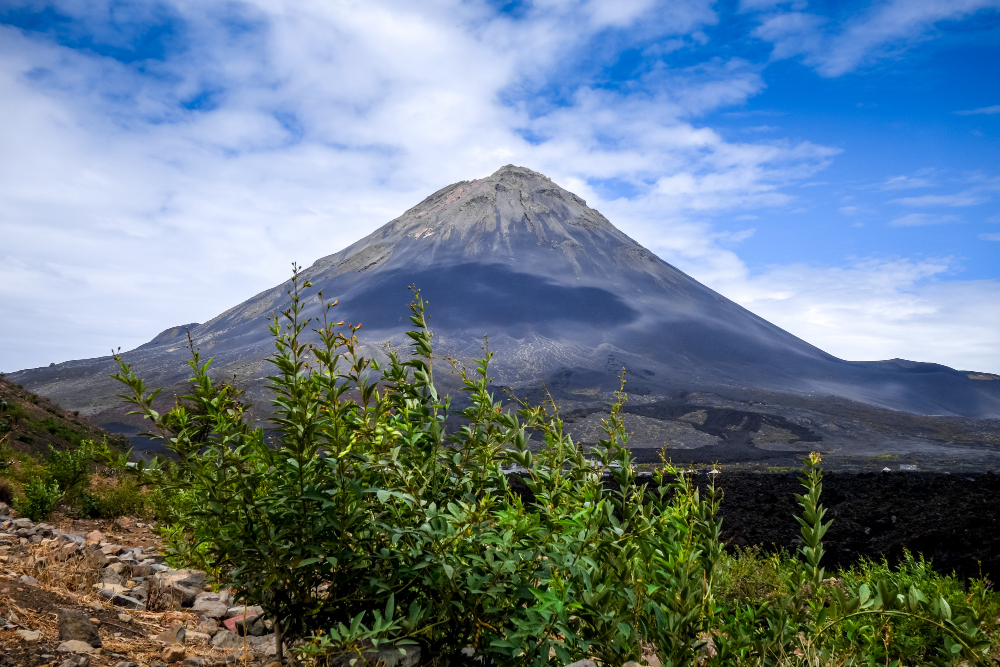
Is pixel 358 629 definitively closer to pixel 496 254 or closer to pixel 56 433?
pixel 56 433

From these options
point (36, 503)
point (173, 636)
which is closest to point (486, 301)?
point (36, 503)

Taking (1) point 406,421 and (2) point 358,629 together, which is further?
(1) point 406,421

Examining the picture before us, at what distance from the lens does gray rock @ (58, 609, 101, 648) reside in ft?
9.09

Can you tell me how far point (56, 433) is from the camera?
15125 millimetres

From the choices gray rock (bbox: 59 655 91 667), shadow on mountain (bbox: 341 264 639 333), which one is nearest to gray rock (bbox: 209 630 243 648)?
gray rock (bbox: 59 655 91 667)

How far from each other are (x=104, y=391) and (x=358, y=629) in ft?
236

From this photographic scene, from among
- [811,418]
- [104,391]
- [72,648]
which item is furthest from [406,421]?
[104,391]

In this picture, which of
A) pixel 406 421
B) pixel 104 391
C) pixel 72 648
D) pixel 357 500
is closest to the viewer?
pixel 357 500

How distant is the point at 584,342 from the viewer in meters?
81.9

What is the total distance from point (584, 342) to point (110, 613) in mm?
79632

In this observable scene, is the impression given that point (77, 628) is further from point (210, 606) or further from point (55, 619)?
point (210, 606)

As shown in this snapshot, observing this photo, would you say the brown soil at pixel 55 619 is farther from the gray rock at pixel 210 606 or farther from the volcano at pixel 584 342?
the volcano at pixel 584 342

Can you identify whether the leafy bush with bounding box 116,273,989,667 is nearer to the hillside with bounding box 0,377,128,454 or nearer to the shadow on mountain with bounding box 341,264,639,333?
the hillside with bounding box 0,377,128,454

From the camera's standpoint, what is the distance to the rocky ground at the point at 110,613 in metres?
2.70
